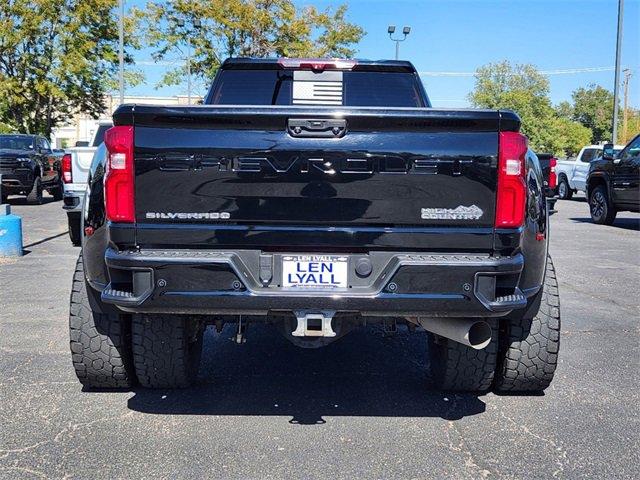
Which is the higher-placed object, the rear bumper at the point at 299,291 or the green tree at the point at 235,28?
the green tree at the point at 235,28

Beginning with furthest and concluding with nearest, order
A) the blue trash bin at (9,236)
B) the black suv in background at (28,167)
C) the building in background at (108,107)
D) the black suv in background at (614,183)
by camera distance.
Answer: the black suv in background at (28,167) < the black suv in background at (614,183) < the building in background at (108,107) < the blue trash bin at (9,236)

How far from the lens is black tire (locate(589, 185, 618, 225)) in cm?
1407

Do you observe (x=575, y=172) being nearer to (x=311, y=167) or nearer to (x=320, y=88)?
(x=320, y=88)

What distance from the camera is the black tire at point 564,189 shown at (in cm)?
2270

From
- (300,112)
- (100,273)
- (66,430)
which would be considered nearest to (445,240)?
(300,112)

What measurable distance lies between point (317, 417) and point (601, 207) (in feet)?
Answer: 40.7

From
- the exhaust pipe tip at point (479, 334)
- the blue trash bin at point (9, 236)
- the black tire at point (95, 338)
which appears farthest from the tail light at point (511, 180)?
the blue trash bin at point (9, 236)

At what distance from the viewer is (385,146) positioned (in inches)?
120

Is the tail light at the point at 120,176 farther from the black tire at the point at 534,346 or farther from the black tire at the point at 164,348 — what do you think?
the black tire at the point at 534,346

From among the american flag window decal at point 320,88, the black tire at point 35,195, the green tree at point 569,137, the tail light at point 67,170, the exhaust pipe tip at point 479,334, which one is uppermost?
the green tree at point 569,137

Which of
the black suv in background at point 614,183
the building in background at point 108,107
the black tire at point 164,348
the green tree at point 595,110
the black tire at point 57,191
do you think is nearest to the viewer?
the black tire at point 164,348

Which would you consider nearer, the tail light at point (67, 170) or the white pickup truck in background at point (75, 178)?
the white pickup truck in background at point (75, 178)

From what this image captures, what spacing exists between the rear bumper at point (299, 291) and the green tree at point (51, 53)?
98.5ft

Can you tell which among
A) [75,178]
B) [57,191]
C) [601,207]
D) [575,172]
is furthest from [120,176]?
[575,172]
